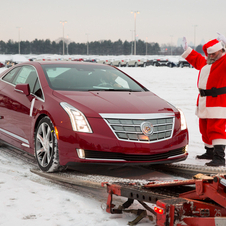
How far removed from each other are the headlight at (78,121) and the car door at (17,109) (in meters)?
0.88

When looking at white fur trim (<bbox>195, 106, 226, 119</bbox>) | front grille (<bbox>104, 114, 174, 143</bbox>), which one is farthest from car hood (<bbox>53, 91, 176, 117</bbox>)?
white fur trim (<bbox>195, 106, 226, 119</bbox>)

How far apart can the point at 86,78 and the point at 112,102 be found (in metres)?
1.00

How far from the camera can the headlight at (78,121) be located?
412cm

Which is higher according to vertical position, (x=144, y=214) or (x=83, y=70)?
(x=83, y=70)

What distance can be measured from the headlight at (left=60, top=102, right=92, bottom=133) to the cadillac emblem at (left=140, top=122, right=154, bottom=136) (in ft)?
1.92

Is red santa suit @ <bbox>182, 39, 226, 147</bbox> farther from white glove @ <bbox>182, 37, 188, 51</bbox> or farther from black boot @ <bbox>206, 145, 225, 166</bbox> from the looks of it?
white glove @ <bbox>182, 37, 188, 51</bbox>

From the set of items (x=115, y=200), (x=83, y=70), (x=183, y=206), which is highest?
(x=83, y=70)

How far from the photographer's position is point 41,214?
3365 millimetres

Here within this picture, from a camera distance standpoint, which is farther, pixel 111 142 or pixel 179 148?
pixel 179 148

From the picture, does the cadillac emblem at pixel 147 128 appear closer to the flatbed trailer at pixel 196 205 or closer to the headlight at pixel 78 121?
the headlight at pixel 78 121

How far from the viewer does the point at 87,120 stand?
13.6ft

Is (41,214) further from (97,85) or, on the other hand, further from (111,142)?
(97,85)

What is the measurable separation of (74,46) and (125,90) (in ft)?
500

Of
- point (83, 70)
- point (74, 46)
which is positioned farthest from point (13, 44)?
point (83, 70)
